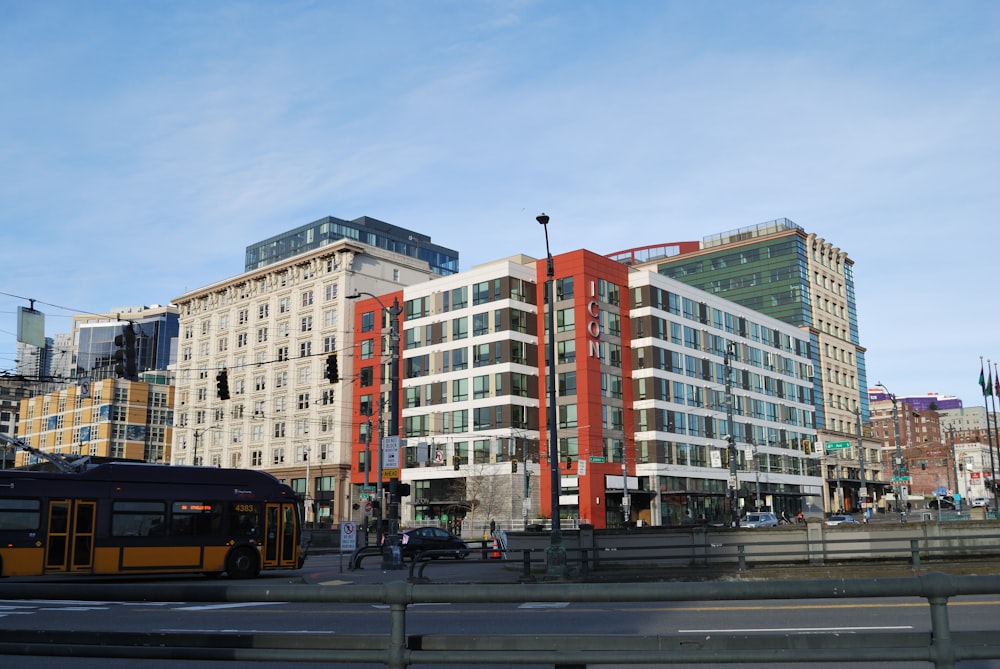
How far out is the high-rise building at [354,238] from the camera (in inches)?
5463

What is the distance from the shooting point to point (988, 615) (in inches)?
540

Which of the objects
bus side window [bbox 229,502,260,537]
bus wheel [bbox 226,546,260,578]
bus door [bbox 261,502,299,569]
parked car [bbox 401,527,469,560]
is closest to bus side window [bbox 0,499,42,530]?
bus side window [bbox 229,502,260,537]

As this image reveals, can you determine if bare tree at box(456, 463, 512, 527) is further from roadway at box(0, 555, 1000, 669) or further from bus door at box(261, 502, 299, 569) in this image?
roadway at box(0, 555, 1000, 669)

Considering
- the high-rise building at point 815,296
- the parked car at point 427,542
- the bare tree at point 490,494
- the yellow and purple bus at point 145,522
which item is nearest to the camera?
the yellow and purple bus at point 145,522

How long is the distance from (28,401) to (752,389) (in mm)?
131398

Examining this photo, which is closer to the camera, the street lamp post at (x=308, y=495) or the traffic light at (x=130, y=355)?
the traffic light at (x=130, y=355)

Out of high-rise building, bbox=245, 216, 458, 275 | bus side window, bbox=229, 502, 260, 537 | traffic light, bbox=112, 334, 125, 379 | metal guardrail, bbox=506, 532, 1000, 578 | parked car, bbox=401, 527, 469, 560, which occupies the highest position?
high-rise building, bbox=245, 216, 458, 275

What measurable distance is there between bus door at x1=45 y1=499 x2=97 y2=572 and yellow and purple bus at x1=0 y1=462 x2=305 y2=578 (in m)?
0.03

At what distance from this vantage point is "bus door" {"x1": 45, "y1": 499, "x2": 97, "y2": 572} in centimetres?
2459

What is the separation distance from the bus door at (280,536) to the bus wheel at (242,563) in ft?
1.37

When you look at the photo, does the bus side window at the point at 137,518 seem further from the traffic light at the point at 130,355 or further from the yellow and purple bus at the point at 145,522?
the traffic light at the point at 130,355

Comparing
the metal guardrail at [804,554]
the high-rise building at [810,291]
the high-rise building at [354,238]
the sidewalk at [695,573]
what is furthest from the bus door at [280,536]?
the high-rise building at [354,238]

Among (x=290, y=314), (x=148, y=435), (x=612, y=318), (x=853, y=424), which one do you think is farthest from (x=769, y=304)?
(x=148, y=435)

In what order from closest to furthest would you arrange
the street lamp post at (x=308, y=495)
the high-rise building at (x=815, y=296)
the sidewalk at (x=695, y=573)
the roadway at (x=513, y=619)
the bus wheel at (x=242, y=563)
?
1. the roadway at (x=513, y=619)
2. the sidewalk at (x=695, y=573)
3. the bus wheel at (x=242, y=563)
4. the street lamp post at (x=308, y=495)
5. the high-rise building at (x=815, y=296)
